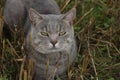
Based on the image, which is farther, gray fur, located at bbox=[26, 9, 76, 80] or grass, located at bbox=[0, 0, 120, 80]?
grass, located at bbox=[0, 0, 120, 80]

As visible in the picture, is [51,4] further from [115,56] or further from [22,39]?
[115,56]

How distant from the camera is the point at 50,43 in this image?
3.16m

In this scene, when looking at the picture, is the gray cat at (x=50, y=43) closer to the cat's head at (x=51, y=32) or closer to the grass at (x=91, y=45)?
the cat's head at (x=51, y=32)

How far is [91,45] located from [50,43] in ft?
2.93

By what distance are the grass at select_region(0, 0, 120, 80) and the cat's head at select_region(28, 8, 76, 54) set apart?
0.74 feet

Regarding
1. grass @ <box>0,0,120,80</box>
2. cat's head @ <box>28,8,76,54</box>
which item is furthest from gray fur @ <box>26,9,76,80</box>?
grass @ <box>0,0,120,80</box>

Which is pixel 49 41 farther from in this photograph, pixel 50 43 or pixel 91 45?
pixel 91 45

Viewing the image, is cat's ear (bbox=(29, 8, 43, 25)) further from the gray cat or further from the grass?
the grass

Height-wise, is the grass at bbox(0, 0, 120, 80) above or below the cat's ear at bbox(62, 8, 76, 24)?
below

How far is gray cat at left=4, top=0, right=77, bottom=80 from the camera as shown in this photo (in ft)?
10.5

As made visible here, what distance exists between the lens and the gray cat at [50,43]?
3211mm

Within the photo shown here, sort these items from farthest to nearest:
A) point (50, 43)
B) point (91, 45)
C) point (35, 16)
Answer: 1. point (91, 45)
2. point (35, 16)
3. point (50, 43)

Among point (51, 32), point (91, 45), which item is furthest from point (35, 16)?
point (91, 45)

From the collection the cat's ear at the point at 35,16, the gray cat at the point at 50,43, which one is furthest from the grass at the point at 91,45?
the cat's ear at the point at 35,16
